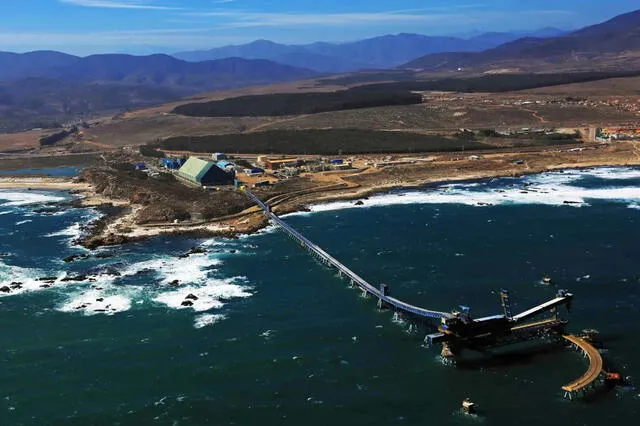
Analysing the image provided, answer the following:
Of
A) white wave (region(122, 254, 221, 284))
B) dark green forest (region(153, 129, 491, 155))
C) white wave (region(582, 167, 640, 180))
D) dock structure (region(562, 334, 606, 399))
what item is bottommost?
dock structure (region(562, 334, 606, 399))

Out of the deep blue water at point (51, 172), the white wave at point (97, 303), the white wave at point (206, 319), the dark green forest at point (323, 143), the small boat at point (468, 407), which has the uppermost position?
the dark green forest at point (323, 143)

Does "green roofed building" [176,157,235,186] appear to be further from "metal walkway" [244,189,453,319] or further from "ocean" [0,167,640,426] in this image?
"ocean" [0,167,640,426]

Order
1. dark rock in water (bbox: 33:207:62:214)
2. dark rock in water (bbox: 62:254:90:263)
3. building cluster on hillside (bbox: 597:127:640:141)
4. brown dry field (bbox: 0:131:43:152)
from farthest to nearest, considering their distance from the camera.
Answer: brown dry field (bbox: 0:131:43:152), building cluster on hillside (bbox: 597:127:640:141), dark rock in water (bbox: 33:207:62:214), dark rock in water (bbox: 62:254:90:263)

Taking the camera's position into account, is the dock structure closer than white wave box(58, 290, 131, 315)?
Yes

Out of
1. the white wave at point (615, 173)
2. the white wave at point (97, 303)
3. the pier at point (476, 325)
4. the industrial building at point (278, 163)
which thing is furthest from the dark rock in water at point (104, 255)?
the white wave at point (615, 173)

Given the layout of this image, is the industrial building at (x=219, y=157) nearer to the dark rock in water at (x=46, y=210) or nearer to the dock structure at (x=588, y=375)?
the dark rock in water at (x=46, y=210)

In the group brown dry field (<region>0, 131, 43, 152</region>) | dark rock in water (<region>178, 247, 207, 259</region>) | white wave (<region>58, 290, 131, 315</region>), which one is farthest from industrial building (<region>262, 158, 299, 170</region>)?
brown dry field (<region>0, 131, 43, 152</region>)

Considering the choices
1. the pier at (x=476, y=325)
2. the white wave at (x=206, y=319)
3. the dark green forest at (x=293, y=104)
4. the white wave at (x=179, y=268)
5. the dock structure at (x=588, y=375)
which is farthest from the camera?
the dark green forest at (x=293, y=104)

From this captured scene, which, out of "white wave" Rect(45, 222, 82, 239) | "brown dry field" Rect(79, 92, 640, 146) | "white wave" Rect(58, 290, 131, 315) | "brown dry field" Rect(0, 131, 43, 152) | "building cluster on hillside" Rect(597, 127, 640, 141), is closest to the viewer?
"white wave" Rect(58, 290, 131, 315)
